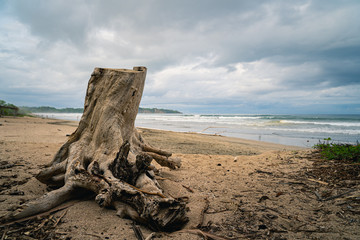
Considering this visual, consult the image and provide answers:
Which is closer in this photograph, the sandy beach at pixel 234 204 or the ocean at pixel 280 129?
the sandy beach at pixel 234 204

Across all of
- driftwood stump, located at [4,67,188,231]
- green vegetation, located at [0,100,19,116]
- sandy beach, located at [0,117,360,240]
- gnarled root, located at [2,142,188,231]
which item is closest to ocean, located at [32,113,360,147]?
sandy beach, located at [0,117,360,240]

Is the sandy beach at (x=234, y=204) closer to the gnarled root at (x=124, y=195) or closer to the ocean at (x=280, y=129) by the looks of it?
the gnarled root at (x=124, y=195)

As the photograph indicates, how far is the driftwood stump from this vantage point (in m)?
2.31

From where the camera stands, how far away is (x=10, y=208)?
2486 mm

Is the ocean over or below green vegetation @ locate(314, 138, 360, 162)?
below

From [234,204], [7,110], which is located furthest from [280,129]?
[7,110]

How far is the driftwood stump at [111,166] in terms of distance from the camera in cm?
231

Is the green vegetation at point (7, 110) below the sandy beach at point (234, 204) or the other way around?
the other way around

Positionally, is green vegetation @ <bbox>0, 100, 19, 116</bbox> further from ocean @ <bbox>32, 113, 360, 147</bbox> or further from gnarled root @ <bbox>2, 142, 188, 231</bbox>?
gnarled root @ <bbox>2, 142, 188, 231</bbox>

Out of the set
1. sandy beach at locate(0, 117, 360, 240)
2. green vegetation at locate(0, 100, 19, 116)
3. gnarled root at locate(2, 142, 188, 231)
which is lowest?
sandy beach at locate(0, 117, 360, 240)

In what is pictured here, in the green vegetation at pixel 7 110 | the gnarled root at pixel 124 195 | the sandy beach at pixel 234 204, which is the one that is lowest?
the sandy beach at pixel 234 204

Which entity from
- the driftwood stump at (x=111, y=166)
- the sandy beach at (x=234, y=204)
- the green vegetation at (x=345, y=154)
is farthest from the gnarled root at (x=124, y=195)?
the green vegetation at (x=345, y=154)

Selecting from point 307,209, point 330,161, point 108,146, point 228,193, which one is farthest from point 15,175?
point 330,161

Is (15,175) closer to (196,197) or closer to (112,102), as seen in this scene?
(112,102)
